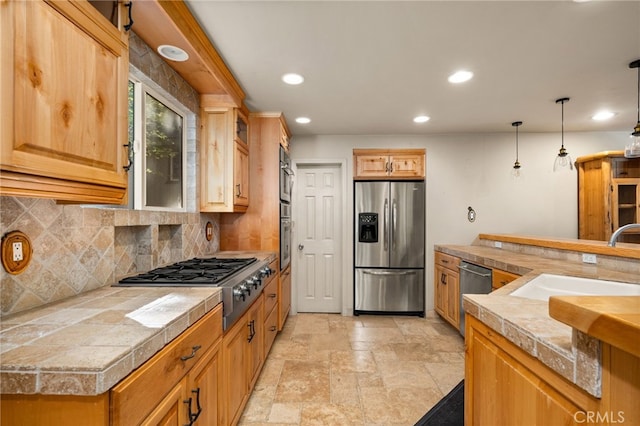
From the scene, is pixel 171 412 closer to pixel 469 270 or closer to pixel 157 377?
pixel 157 377

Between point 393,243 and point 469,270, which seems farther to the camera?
point 393,243

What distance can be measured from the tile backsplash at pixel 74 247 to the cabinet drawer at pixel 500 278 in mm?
2695

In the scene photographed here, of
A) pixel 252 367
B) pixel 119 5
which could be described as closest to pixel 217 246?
pixel 252 367

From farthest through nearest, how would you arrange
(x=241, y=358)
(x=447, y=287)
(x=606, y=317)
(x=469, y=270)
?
(x=447, y=287)
(x=469, y=270)
(x=241, y=358)
(x=606, y=317)

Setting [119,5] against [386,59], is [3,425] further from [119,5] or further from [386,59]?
Answer: [386,59]

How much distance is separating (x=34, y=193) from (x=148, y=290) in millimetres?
711

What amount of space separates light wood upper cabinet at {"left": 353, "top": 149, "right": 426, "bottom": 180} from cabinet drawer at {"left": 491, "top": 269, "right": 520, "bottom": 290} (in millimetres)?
1685

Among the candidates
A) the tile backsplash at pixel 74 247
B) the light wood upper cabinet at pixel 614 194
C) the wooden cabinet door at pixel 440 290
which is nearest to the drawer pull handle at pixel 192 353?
the tile backsplash at pixel 74 247

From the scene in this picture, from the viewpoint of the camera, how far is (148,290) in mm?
1438

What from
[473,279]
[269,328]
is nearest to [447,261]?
[473,279]

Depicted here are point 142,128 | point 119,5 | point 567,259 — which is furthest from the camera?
point 567,259

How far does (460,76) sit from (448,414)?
2.33 m

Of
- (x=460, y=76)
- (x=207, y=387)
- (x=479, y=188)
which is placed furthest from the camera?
(x=479, y=188)

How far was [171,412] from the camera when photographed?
3.36 feet
